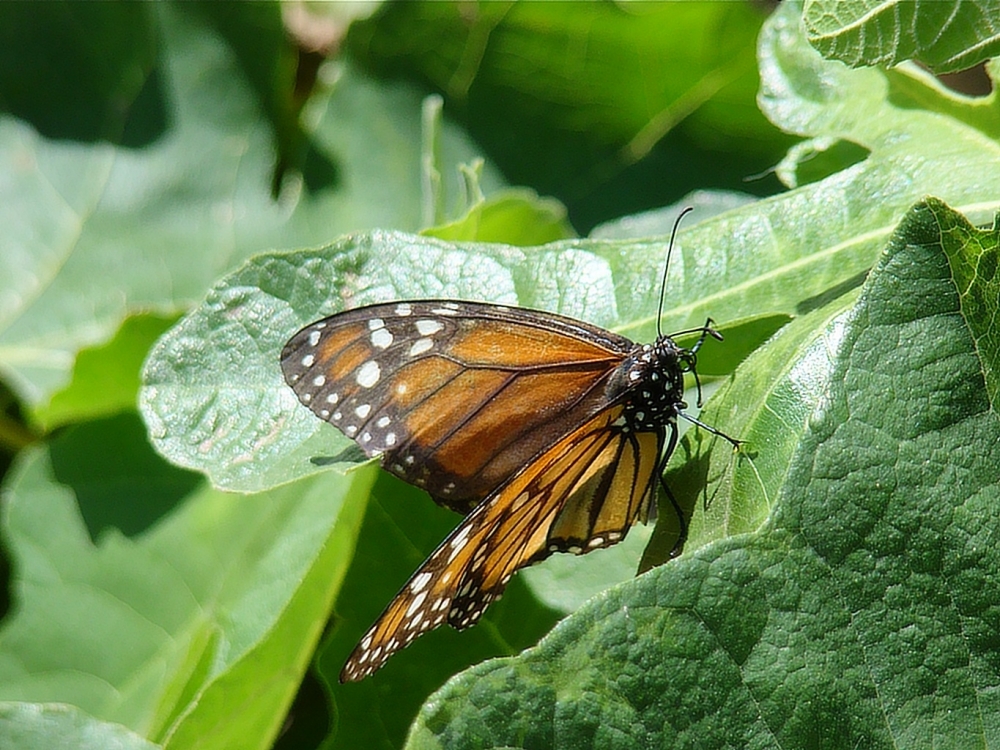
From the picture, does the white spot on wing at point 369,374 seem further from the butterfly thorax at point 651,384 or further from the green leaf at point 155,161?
the green leaf at point 155,161

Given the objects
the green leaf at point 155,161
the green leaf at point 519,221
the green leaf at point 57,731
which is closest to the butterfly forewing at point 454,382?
the green leaf at point 519,221

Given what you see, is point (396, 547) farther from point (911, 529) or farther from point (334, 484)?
point (911, 529)

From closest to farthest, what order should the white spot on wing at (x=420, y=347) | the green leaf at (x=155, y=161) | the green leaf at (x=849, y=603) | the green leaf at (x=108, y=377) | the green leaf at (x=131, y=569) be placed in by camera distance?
the green leaf at (x=849, y=603) → the white spot on wing at (x=420, y=347) → the green leaf at (x=131, y=569) → the green leaf at (x=108, y=377) → the green leaf at (x=155, y=161)

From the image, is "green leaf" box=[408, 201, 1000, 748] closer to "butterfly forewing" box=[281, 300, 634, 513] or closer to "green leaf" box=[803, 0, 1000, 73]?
"green leaf" box=[803, 0, 1000, 73]

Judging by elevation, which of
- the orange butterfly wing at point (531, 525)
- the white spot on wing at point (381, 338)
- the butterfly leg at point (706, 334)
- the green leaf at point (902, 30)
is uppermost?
the green leaf at point (902, 30)

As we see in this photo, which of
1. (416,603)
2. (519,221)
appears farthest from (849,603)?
(519,221)

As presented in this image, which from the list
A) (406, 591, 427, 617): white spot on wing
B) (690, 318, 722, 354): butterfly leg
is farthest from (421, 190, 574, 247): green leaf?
(406, 591, 427, 617): white spot on wing

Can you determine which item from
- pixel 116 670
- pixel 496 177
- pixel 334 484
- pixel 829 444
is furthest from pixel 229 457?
pixel 496 177
